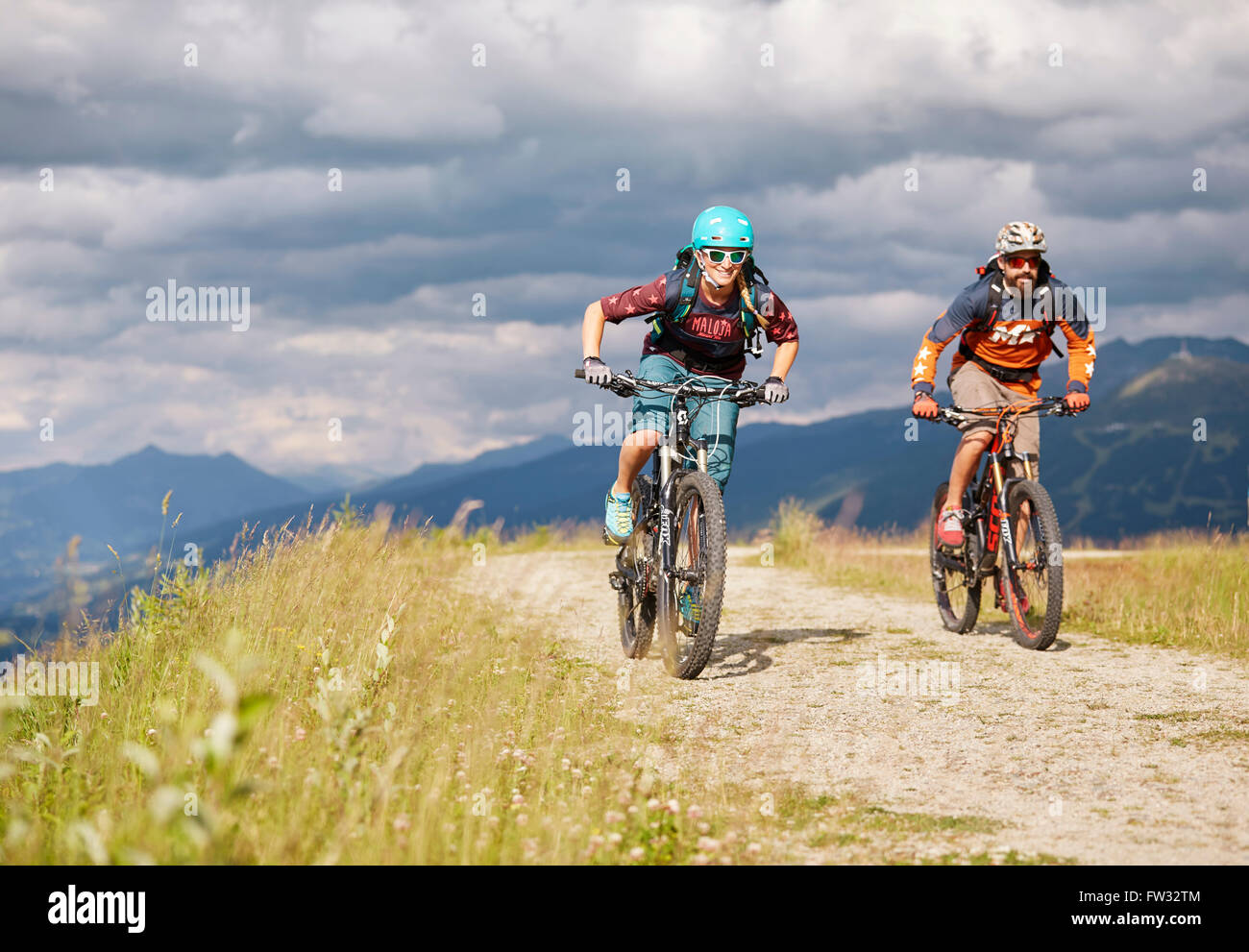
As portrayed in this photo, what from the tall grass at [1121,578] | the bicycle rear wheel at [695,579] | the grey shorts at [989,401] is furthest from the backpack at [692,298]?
the tall grass at [1121,578]

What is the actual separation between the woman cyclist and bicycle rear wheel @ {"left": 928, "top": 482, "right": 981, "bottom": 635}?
2.28m

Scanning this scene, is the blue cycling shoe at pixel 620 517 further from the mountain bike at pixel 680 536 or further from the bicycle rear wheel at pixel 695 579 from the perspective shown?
the bicycle rear wheel at pixel 695 579

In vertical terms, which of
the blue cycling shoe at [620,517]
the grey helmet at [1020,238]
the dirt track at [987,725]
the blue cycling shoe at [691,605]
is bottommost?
the dirt track at [987,725]

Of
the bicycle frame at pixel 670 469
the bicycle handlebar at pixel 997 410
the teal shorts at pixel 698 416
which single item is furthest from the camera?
the bicycle handlebar at pixel 997 410

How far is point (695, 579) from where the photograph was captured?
5.79 metres

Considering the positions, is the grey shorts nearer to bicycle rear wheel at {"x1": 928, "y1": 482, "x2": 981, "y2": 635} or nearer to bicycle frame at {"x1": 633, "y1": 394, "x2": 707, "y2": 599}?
bicycle rear wheel at {"x1": 928, "y1": 482, "x2": 981, "y2": 635}

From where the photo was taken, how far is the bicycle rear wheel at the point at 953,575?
7.79 meters

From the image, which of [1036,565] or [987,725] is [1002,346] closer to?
[1036,565]

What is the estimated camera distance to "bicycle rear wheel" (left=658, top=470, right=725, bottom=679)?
5.66 metres

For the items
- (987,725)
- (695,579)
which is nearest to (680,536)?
(695,579)

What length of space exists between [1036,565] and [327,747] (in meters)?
5.07

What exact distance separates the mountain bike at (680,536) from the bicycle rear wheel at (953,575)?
2.58 meters
